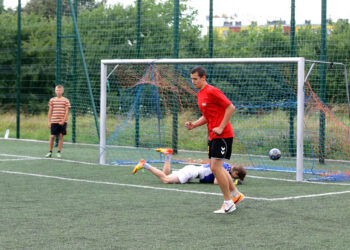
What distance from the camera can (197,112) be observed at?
15.0 meters

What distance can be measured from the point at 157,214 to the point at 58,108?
811 centimetres

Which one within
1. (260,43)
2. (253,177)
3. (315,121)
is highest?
(260,43)

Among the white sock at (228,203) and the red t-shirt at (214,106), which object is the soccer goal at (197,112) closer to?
the red t-shirt at (214,106)

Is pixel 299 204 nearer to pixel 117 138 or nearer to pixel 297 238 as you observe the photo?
pixel 297 238

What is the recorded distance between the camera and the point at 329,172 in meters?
12.1

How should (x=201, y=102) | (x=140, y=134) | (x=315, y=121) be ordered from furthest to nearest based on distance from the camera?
1. (x=140, y=134)
2. (x=315, y=121)
3. (x=201, y=102)

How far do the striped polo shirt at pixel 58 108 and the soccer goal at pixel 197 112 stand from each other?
1.21m

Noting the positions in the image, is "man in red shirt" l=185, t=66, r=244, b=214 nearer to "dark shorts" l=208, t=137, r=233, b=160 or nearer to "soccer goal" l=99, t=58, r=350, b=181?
"dark shorts" l=208, t=137, r=233, b=160

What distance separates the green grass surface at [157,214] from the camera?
6031 mm

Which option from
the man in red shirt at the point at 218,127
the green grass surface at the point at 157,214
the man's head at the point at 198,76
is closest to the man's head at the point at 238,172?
the green grass surface at the point at 157,214

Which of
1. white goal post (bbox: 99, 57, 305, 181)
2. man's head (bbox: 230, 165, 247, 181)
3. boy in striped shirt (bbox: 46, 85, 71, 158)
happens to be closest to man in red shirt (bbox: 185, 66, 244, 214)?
man's head (bbox: 230, 165, 247, 181)

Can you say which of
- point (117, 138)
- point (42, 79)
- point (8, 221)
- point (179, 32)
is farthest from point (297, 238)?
point (42, 79)

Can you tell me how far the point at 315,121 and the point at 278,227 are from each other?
20.7 ft

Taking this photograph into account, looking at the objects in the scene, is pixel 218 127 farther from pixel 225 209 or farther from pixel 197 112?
pixel 197 112
